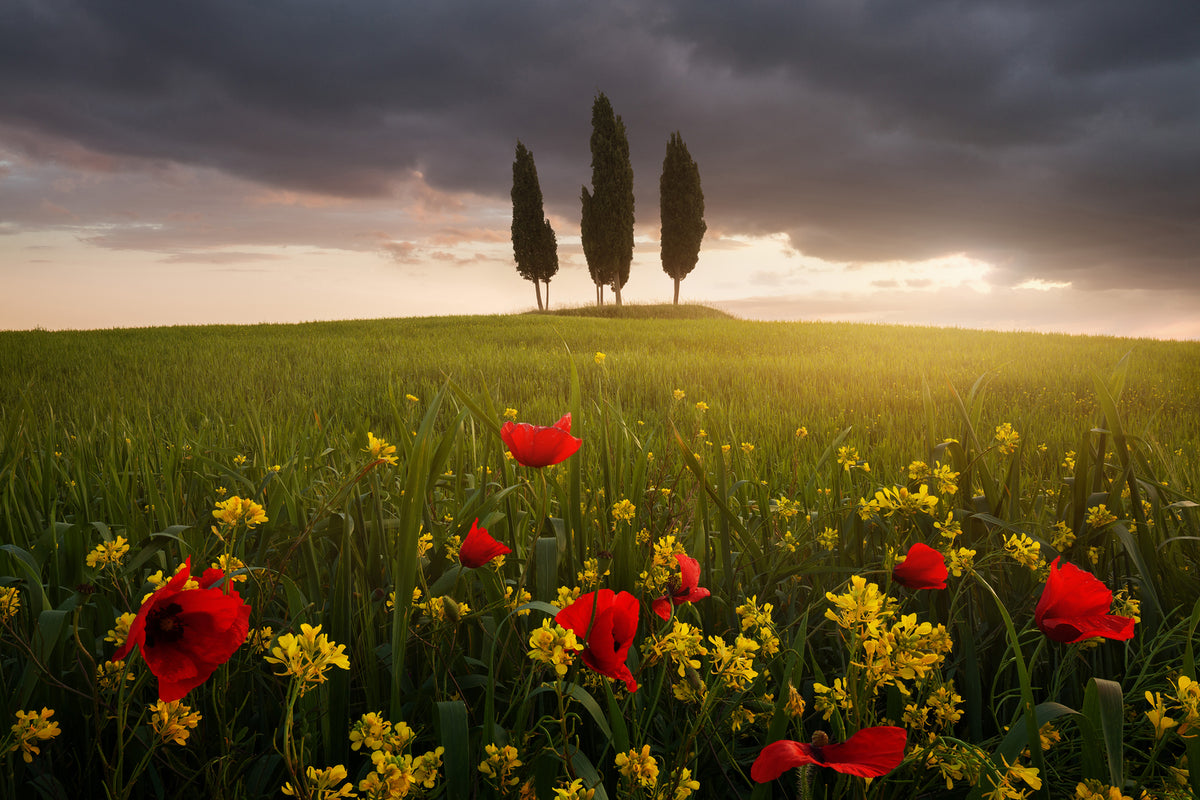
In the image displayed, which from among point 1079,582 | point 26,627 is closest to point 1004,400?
point 1079,582

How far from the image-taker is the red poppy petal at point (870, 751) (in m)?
0.73

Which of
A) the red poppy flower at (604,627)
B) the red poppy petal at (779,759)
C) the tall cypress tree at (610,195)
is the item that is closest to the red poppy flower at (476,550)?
the red poppy flower at (604,627)

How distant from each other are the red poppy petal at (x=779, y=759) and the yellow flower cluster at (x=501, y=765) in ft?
1.02

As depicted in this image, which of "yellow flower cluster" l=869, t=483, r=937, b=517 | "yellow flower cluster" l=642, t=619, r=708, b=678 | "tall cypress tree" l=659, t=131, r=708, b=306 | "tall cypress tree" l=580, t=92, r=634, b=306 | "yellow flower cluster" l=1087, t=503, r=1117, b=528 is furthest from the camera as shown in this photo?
"tall cypress tree" l=659, t=131, r=708, b=306

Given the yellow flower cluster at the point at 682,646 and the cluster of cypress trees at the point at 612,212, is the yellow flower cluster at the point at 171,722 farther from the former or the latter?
the cluster of cypress trees at the point at 612,212

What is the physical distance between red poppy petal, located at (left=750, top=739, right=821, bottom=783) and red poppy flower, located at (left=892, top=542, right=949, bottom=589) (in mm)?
466

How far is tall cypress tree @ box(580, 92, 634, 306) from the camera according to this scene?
32156 millimetres

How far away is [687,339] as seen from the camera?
12.3m

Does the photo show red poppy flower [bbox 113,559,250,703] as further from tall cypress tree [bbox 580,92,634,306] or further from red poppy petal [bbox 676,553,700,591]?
tall cypress tree [bbox 580,92,634,306]

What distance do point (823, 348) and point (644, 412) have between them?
6.91 meters

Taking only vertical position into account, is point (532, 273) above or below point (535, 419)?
above

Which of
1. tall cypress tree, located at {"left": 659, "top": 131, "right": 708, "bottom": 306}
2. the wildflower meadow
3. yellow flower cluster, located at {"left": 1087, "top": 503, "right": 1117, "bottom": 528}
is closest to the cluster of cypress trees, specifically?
tall cypress tree, located at {"left": 659, "top": 131, "right": 708, "bottom": 306}

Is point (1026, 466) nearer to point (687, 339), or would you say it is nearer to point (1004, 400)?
point (1004, 400)

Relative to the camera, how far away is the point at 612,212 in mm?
32406
